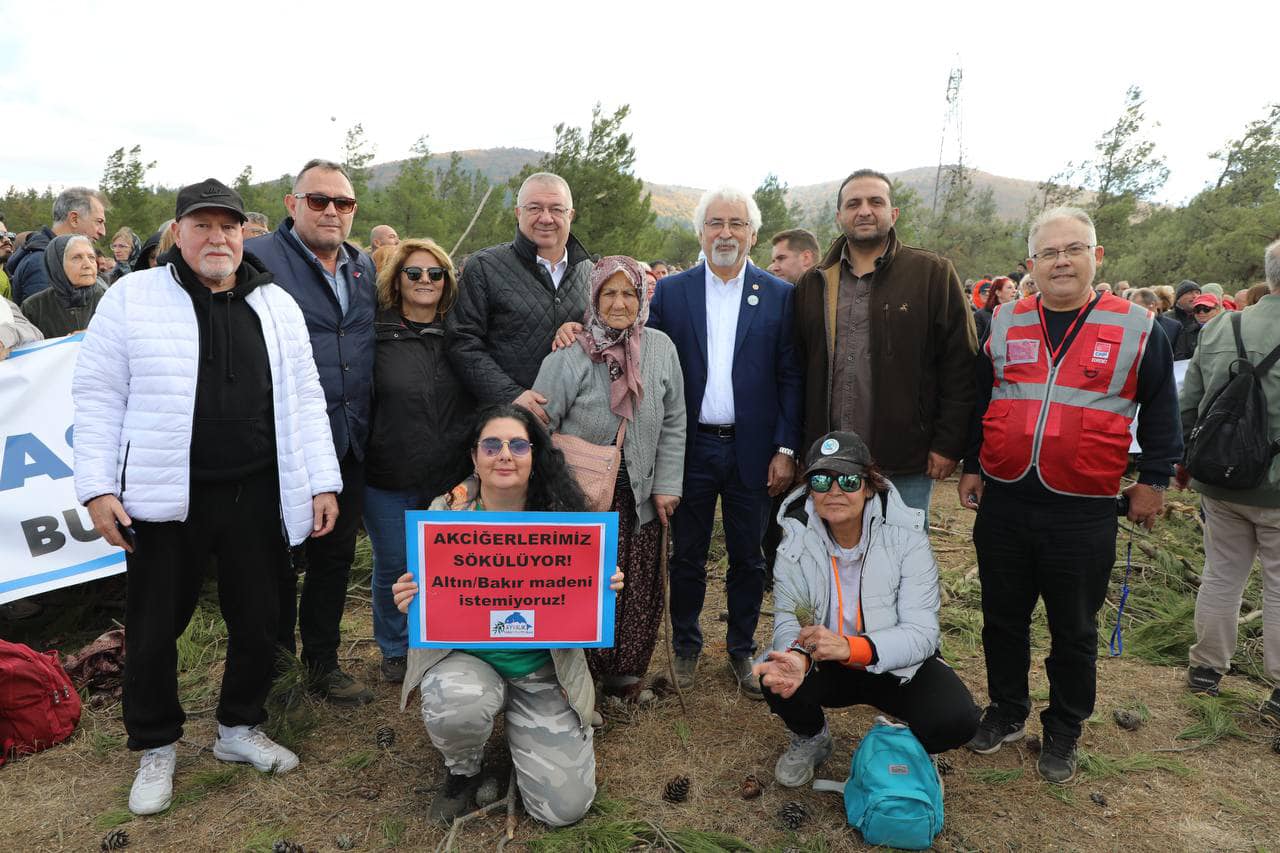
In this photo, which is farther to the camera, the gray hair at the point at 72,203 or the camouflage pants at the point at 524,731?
the gray hair at the point at 72,203

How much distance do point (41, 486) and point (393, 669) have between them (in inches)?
92.6

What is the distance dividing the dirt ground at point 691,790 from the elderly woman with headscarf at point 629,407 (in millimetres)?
683

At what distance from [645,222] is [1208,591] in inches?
753

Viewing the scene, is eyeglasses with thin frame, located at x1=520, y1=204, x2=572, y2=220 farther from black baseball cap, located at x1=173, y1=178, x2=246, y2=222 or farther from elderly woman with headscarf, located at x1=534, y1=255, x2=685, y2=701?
black baseball cap, located at x1=173, y1=178, x2=246, y2=222

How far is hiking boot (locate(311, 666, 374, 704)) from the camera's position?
387 cm

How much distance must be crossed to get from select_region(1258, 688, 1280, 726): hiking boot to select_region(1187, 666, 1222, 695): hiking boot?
0.84 ft

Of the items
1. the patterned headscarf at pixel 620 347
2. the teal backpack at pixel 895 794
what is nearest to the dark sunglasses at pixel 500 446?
the patterned headscarf at pixel 620 347

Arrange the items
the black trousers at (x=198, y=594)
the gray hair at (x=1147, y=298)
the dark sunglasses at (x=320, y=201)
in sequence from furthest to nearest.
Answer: the gray hair at (x=1147, y=298) < the dark sunglasses at (x=320, y=201) < the black trousers at (x=198, y=594)

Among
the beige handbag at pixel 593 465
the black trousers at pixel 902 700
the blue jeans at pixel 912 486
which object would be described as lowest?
the black trousers at pixel 902 700

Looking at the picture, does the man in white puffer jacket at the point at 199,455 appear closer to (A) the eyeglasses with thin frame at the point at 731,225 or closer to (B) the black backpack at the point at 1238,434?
(A) the eyeglasses with thin frame at the point at 731,225

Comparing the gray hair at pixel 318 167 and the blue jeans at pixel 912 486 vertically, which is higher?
the gray hair at pixel 318 167

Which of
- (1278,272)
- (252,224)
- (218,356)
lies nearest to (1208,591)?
(1278,272)

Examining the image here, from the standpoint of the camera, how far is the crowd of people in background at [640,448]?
2.94 metres

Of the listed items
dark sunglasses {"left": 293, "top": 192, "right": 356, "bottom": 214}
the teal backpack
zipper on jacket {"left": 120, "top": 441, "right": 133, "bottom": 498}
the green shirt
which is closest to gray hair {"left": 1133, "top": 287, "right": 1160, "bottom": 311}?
the teal backpack
